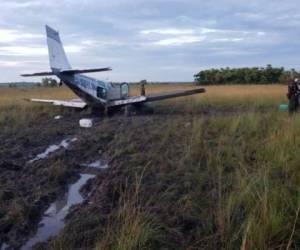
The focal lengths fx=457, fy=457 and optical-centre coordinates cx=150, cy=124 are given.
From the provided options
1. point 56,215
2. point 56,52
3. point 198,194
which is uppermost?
point 56,52

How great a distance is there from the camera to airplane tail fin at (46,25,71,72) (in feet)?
64.3

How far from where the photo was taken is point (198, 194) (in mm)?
5781

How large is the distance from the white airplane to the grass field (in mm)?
8703

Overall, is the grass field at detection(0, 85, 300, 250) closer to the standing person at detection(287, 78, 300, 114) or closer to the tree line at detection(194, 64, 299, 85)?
the standing person at detection(287, 78, 300, 114)

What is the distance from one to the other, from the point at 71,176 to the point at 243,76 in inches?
1947

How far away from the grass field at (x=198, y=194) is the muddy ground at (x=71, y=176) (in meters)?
0.03

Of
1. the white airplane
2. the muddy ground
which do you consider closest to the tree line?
the white airplane

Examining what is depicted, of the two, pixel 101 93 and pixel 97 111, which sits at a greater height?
pixel 101 93

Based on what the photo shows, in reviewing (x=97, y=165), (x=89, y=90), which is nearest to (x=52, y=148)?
(x=97, y=165)

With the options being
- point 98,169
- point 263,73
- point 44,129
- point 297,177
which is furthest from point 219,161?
point 263,73

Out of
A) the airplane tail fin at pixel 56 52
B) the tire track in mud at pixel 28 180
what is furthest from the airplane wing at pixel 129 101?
the tire track in mud at pixel 28 180

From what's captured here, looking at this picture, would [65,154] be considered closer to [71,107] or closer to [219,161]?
[219,161]

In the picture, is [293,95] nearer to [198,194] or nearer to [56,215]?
[198,194]

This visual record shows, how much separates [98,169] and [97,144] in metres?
2.38
